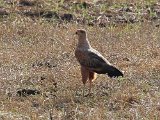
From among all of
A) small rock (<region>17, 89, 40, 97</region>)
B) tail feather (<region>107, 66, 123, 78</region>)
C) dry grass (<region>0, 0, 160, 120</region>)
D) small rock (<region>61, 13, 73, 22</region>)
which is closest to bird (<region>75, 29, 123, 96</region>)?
tail feather (<region>107, 66, 123, 78</region>)

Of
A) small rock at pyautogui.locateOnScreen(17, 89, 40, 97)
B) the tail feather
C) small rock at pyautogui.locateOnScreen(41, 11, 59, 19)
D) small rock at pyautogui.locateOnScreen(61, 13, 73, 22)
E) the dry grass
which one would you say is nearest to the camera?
the dry grass

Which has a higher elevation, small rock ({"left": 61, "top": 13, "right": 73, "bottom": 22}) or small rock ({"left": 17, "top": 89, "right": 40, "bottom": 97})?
small rock ({"left": 61, "top": 13, "right": 73, "bottom": 22})

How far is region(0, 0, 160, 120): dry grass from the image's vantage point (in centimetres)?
759

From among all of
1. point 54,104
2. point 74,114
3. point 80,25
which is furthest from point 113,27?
point 74,114

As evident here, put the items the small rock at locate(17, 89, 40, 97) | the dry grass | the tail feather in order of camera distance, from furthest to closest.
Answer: the small rock at locate(17, 89, 40, 97) → the tail feather → the dry grass

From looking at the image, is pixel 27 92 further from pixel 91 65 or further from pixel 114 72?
pixel 114 72

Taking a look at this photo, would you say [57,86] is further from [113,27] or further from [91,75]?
[113,27]

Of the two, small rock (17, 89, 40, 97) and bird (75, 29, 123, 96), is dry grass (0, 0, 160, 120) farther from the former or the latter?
bird (75, 29, 123, 96)

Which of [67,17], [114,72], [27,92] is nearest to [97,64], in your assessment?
[114,72]

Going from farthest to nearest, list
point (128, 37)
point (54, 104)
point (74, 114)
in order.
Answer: point (128, 37), point (54, 104), point (74, 114)

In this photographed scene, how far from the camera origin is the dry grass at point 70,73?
299 inches

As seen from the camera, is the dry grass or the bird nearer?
the dry grass

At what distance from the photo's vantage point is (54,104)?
314 inches

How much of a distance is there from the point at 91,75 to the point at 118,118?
134 centimetres
